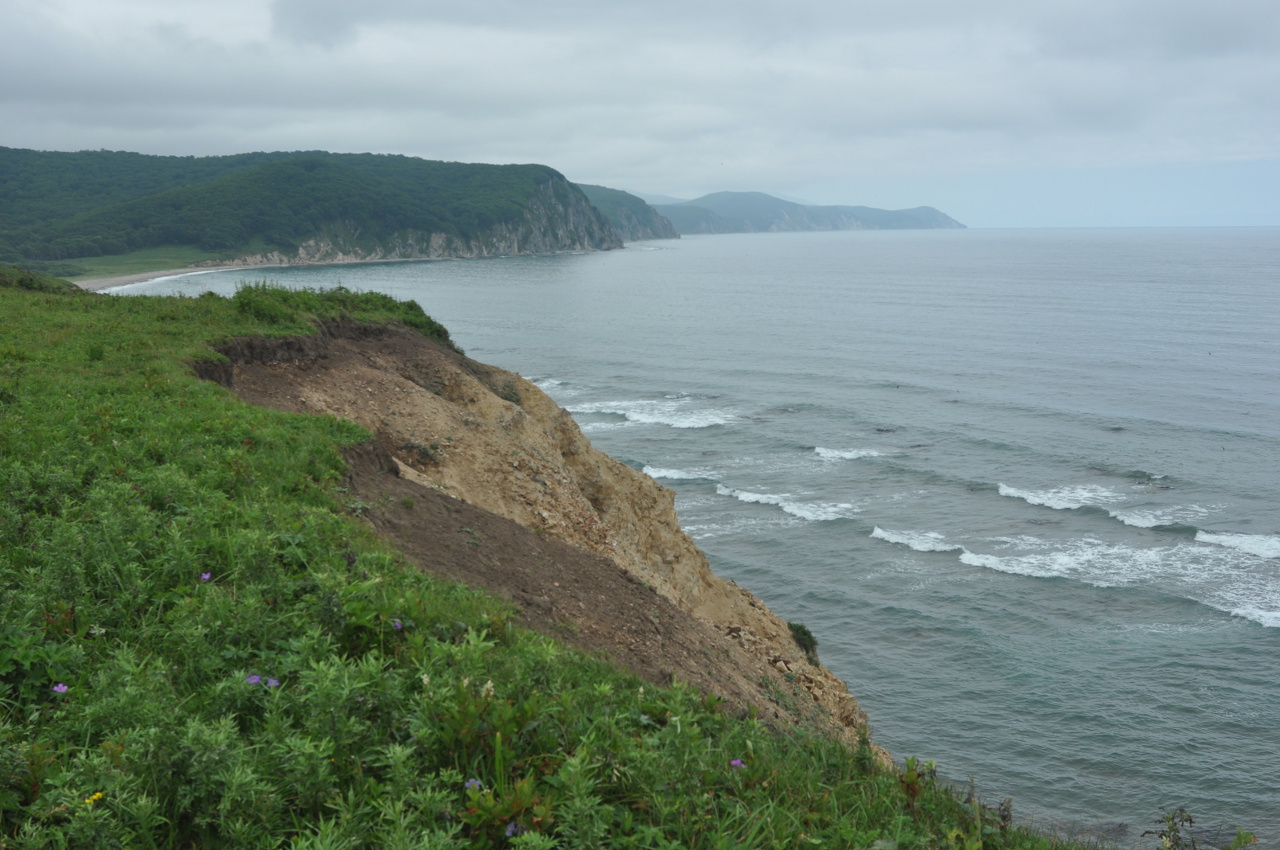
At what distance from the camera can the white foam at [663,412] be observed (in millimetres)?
48969

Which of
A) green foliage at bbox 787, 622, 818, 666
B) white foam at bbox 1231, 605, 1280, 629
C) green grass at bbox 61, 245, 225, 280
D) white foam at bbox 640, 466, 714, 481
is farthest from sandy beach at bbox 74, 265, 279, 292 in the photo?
white foam at bbox 1231, 605, 1280, 629

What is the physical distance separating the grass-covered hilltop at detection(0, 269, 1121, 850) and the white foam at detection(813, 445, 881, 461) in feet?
111

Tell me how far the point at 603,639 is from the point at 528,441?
10.3 metres

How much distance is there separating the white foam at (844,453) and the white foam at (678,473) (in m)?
6.41

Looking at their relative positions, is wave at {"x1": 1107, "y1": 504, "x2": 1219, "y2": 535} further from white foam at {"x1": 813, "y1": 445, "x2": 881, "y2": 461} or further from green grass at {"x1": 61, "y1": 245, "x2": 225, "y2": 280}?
green grass at {"x1": 61, "y1": 245, "x2": 225, "y2": 280}

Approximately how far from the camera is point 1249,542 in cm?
3075

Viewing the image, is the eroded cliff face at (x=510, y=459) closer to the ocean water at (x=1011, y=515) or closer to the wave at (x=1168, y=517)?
the ocean water at (x=1011, y=515)

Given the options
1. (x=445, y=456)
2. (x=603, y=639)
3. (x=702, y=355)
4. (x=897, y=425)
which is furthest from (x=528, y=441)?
(x=702, y=355)

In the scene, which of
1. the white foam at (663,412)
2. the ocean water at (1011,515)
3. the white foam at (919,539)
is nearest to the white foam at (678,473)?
the ocean water at (1011,515)

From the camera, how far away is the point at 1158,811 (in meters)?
17.7

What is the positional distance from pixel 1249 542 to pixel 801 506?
15914mm

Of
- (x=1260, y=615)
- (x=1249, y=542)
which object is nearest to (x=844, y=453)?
(x=1249, y=542)

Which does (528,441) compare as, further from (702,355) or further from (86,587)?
(702,355)

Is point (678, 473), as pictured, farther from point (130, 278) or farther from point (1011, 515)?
point (130, 278)
